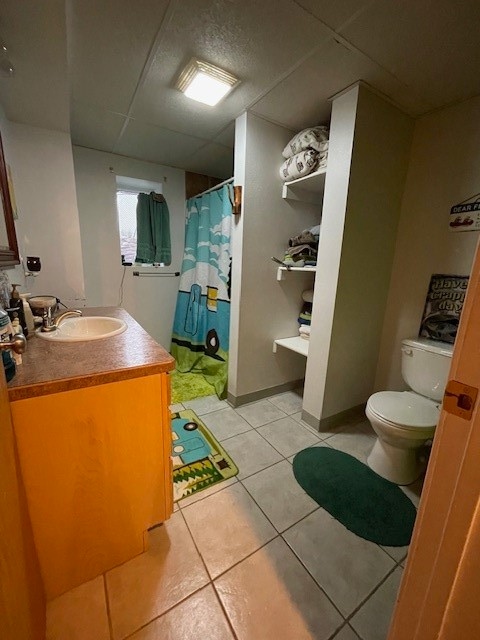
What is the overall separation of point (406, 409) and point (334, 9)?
6.28 ft

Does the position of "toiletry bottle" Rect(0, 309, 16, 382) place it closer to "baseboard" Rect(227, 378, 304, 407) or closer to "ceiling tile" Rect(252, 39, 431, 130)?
"baseboard" Rect(227, 378, 304, 407)

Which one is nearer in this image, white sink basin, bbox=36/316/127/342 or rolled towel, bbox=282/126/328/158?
white sink basin, bbox=36/316/127/342

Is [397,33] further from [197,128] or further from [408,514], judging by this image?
[408,514]

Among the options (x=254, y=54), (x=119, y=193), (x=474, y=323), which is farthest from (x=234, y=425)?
(x=119, y=193)

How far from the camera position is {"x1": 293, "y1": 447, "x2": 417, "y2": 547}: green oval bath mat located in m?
1.22

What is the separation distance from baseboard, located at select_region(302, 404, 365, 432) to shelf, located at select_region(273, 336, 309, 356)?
49 cm

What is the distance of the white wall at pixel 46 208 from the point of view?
1.76 metres

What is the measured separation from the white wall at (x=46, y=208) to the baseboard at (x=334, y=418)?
83.3 inches

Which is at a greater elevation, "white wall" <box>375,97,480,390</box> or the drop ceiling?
the drop ceiling

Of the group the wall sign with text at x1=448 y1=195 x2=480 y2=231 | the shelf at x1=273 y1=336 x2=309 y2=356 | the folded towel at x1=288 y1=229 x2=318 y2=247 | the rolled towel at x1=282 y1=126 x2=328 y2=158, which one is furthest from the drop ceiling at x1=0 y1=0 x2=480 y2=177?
the shelf at x1=273 y1=336 x2=309 y2=356

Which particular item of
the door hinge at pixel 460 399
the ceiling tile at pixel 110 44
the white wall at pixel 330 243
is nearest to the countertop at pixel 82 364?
the door hinge at pixel 460 399

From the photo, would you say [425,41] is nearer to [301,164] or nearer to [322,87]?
[322,87]

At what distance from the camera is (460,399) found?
476mm

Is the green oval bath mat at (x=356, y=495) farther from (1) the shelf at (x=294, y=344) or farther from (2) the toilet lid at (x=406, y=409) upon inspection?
(1) the shelf at (x=294, y=344)
